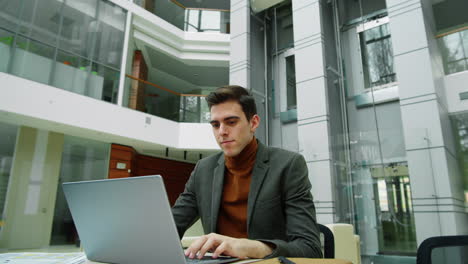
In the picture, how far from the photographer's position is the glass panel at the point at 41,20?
6.25 metres

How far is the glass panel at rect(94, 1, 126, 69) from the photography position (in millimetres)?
7449

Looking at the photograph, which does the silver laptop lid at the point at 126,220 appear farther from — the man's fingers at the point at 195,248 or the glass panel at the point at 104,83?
the glass panel at the point at 104,83

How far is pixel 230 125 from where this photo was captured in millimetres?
1354

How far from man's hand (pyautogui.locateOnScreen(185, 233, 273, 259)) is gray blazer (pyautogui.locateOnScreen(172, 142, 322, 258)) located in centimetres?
19

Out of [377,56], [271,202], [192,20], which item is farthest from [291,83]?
[271,202]

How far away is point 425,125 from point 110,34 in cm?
725

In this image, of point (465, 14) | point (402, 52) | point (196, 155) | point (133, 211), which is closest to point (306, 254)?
point (133, 211)

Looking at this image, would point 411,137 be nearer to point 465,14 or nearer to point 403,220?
point 403,220

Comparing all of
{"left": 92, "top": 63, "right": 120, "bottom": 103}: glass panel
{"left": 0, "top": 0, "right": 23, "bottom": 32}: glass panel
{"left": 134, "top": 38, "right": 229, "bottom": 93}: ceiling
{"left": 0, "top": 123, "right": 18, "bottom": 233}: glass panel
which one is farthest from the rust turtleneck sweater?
{"left": 134, "top": 38, "right": 229, "bottom": 93}: ceiling

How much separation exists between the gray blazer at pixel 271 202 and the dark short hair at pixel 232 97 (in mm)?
224

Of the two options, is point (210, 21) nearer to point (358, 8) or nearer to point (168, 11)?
point (168, 11)

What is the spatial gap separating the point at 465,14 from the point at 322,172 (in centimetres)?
434

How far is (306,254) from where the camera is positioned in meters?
1.04

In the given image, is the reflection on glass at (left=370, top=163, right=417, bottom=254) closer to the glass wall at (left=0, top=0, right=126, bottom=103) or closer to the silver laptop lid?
the silver laptop lid
